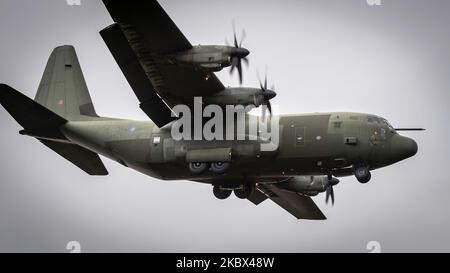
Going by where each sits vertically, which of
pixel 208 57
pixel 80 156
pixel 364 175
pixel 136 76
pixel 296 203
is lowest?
pixel 296 203

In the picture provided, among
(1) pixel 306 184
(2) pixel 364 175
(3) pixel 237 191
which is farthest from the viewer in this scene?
(1) pixel 306 184

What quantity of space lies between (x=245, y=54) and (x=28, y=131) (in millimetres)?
10120

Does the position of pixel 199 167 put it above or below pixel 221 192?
above

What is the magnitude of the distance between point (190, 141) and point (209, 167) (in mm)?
1315

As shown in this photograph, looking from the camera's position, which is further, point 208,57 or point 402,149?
point 402,149

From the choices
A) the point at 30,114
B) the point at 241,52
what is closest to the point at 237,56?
the point at 241,52

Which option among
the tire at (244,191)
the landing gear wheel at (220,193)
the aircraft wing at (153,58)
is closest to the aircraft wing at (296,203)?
the landing gear wheel at (220,193)

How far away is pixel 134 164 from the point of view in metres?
35.7

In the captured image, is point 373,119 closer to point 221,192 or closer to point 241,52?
point 241,52

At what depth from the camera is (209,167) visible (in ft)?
112

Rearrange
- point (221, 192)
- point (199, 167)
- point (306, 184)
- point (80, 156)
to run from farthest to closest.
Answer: point (306, 184) < point (80, 156) < point (221, 192) < point (199, 167)

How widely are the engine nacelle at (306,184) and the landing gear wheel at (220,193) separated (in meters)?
3.66

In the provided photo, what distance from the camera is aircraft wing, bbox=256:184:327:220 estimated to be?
41906 mm

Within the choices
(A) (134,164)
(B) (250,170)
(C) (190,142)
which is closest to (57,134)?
(A) (134,164)
